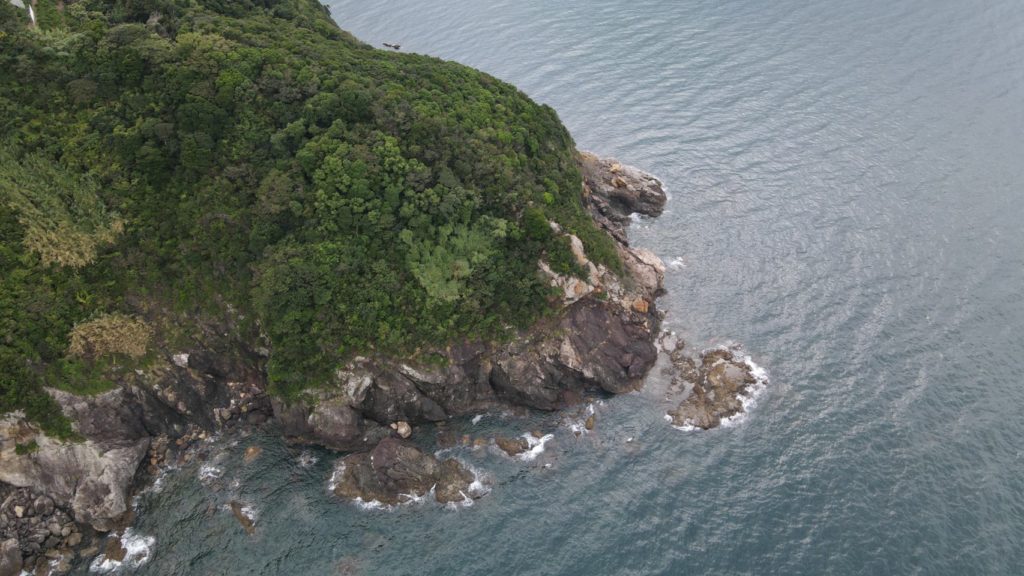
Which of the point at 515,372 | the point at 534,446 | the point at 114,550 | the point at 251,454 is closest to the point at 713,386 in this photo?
the point at 534,446

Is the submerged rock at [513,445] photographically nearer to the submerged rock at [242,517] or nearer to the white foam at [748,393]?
the white foam at [748,393]

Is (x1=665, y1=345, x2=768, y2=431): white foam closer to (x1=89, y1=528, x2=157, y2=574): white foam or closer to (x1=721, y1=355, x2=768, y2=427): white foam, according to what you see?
(x1=721, y1=355, x2=768, y2=427): white foam

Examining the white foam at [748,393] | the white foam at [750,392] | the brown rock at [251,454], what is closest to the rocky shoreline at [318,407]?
the brown rock at [251,454]

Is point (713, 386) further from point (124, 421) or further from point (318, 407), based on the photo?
point (124, 421)

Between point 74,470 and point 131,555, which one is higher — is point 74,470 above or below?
above

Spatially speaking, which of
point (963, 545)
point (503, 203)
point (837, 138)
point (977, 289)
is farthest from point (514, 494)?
point (837, 138)

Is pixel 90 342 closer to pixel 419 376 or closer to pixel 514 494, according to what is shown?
pixel 419 376

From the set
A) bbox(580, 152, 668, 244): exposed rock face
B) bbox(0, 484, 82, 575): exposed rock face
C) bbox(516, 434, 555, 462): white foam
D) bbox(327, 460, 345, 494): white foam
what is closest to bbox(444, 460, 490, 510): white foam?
bbox(516, 434, 555, 462): white foam

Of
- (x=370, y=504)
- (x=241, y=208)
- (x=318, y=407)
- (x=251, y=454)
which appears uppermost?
(x=241, y=208)
